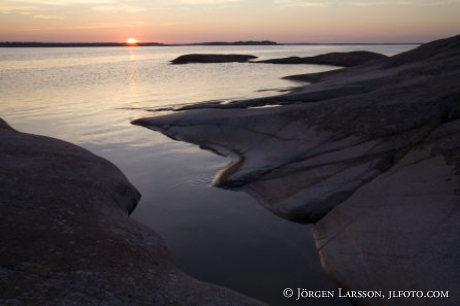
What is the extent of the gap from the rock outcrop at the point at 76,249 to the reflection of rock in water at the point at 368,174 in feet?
8.64

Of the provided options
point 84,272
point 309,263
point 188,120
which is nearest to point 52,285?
point 84,272

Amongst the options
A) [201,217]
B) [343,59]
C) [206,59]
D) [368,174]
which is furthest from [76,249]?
[206,59]

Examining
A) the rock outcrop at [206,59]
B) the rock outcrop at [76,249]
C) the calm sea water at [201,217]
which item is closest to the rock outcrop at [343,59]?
the rock outcrop at [206,59]

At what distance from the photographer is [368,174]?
32.0ft

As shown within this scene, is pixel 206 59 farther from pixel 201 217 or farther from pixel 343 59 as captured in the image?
pixel 201 217

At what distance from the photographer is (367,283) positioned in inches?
263

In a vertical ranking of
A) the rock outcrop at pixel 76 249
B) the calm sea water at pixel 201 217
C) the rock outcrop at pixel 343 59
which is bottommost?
the calm sea water at pixel 201 217

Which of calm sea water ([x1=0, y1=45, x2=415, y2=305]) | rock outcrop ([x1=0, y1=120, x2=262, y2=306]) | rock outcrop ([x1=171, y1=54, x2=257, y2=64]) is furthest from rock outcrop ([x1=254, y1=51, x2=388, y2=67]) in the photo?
rock outcrop ([x1=0, y1=120, x2=262, y2=306])

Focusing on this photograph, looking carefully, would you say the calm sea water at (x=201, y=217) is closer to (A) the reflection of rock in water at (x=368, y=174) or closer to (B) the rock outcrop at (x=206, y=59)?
(A) the reflection of rock in water at (x=368, y=174)

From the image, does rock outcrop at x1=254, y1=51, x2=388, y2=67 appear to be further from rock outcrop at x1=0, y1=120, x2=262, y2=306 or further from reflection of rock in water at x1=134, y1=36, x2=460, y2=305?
rock outcrop at x1=0, y1=120, x2=262, y2=306

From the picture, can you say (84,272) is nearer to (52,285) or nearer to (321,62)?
(52,285)

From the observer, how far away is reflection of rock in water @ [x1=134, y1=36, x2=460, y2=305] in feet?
22.2

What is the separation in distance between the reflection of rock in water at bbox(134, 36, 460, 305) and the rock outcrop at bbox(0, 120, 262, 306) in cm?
263

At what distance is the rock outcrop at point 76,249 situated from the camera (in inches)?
200
